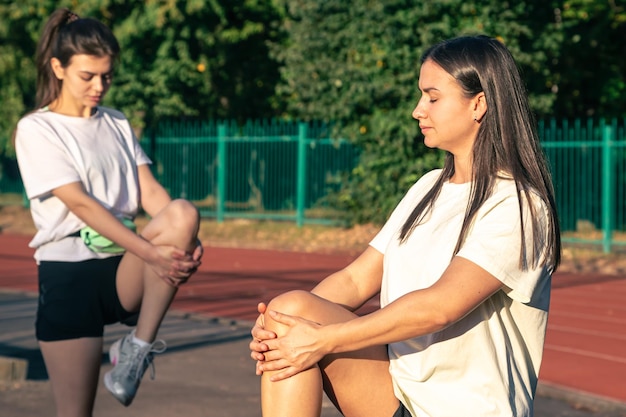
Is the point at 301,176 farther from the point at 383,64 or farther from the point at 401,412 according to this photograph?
A: the point at 401,412

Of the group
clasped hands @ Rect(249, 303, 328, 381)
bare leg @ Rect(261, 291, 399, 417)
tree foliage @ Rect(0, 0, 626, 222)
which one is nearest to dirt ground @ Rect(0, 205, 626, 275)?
tree foliage @ Rect(0, 0, 626, 222)

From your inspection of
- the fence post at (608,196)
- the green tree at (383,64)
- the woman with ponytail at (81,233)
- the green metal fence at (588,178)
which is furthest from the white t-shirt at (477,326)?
the green tree at (383,64)

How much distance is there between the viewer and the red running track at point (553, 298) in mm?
8109

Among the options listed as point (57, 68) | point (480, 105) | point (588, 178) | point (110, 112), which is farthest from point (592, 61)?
point (480, 105)

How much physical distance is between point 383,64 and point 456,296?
53.3 ft

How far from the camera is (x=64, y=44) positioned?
4.46 meters

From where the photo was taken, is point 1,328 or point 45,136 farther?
point 1,328

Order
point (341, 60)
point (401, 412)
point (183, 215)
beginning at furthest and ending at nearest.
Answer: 1. point (341, 60)
2. point (183, 215)
3. point (401, 412)

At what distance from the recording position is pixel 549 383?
7258 mm

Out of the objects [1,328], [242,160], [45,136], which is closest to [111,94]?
[242,160]

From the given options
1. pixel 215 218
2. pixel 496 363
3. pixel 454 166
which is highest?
pixel 454 166

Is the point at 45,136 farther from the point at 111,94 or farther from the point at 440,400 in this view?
the point at 111,94

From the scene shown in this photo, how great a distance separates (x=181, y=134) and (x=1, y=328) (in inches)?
600

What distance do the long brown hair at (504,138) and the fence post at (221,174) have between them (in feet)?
65.5
